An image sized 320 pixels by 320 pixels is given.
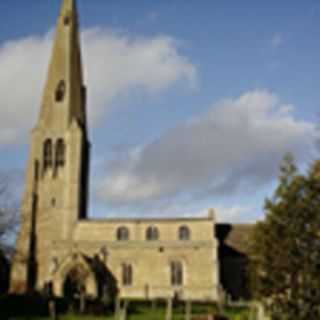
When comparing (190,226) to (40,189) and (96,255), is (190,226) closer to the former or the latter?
(96,255)

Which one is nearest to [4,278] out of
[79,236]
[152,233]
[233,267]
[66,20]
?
[79,236]

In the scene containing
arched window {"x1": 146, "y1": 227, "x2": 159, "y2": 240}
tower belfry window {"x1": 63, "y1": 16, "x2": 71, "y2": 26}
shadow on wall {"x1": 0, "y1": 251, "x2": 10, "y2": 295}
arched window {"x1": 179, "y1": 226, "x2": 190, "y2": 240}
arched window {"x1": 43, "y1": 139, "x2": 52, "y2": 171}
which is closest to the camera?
arched window {"x1": 179, "y1": 226, "x2": 190, "y2": 240}

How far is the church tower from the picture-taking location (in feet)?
198

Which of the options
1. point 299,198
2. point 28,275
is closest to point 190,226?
point 28,275

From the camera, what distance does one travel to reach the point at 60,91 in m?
68.2

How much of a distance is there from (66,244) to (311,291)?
137ft

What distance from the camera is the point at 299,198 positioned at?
63.3 ft

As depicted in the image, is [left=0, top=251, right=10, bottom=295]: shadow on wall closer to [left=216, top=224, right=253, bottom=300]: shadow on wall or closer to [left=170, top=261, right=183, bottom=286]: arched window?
[left=170, top=261, right=183, bottom=286]: arched window

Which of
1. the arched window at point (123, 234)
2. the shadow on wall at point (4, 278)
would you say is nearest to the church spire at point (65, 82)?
the arched window at point (123, 234)

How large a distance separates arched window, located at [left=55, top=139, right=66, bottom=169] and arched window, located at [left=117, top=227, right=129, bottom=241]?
12005 mm

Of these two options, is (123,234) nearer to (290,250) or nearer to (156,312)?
(156,312)

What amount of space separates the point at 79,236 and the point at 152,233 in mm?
7892

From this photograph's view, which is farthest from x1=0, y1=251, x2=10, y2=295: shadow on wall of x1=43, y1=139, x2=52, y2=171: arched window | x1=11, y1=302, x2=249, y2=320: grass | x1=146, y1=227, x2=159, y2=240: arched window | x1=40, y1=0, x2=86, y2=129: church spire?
x1=11, y1=302, x2=249, y2=320: grass

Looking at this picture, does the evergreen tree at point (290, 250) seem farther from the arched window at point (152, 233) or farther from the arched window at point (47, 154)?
the arched window at point (47, 154)
